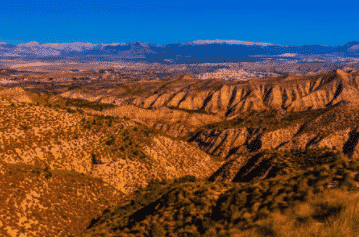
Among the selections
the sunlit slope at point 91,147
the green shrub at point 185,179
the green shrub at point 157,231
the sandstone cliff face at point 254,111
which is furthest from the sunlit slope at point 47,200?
the sandstone cliff face at point 254,111

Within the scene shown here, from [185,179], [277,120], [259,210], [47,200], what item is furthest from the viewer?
[277,120]

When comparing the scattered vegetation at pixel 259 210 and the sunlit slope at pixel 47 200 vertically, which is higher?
the scattered vegetation at pixel 259 210

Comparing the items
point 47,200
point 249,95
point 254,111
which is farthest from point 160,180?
point 249,95

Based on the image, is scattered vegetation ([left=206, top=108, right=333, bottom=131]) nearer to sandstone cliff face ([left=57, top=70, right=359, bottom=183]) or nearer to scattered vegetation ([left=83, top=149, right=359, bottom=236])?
sandstone cliff face ([left=57, top=70, right=359, bottom=183])

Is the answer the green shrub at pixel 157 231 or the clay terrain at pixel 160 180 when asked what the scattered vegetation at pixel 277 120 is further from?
the green shrub at pixel 157 231

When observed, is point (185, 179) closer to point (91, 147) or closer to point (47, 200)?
point (91, 147)

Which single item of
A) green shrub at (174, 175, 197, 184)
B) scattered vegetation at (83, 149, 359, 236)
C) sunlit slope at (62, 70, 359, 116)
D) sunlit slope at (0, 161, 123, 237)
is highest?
sunlit slope at (62, 70, 359, 116)

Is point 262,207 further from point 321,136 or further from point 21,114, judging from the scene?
point 321,136

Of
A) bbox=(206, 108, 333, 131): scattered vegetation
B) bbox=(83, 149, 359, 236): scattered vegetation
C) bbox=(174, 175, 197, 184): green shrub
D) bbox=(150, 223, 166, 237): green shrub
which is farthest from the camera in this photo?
bbox=(206, 108, 333, 131): scattered vegetation

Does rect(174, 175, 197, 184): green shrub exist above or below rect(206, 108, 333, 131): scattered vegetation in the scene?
below

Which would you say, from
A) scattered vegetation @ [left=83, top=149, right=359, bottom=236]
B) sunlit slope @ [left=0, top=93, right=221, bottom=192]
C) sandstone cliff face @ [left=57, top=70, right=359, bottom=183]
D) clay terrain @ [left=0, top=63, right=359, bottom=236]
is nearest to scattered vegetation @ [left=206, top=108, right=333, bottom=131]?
sandstone cliff face @ [left=57, top=70, right=359, bottom=183]

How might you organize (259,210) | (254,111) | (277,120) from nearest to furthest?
(259,210) < (277,120) < (254,111)
